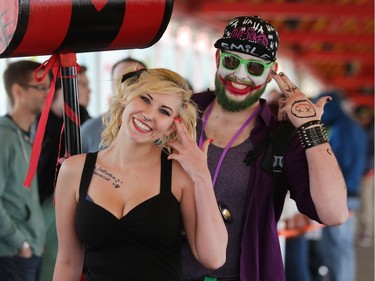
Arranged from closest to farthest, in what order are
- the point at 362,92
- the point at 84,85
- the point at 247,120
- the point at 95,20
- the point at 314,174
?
the point at 95,20 < the point at 314,174 < the point at 247,120 < the point at 84,85 < the point at 362,92

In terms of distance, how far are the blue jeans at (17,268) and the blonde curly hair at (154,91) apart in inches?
57.0

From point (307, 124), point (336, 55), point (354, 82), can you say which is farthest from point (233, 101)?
point (354, 82)

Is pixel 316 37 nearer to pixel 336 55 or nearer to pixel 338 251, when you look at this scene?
pixel 336 55

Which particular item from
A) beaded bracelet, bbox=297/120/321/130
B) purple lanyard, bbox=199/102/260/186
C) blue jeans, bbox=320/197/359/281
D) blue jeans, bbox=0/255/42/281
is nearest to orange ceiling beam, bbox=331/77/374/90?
blue jeans, bbox=320/197/359/281

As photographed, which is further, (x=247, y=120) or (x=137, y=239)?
(x=247, y=120)

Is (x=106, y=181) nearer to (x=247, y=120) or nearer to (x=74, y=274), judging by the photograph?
(x=74, y=274)

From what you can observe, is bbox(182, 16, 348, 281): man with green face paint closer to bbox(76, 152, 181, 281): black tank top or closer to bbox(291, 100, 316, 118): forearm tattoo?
bbox(291, 100, 316, 118): forearm tattoo

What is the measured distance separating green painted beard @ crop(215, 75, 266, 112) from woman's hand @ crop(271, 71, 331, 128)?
0.08 m

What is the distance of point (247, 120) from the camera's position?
2.39 metres

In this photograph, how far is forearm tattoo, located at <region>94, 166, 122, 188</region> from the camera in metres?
2.01

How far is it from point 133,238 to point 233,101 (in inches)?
24.9

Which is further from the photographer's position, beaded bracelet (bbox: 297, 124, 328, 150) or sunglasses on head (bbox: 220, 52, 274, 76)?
sunglasses on head (bbox: 220, 52, 274, 76)

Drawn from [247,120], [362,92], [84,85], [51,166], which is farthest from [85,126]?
[362,92]

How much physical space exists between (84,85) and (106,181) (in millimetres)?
2236
